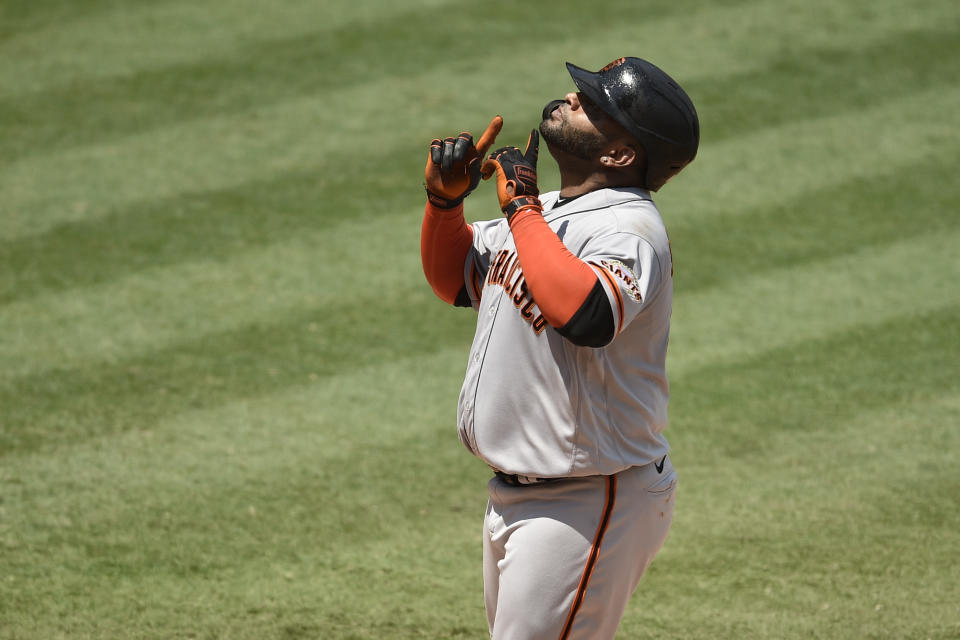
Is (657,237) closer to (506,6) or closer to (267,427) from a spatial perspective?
(267,427)

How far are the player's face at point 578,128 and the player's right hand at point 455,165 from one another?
0.16m

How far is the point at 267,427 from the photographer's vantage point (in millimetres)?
5559

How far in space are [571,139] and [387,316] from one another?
353 centimetres

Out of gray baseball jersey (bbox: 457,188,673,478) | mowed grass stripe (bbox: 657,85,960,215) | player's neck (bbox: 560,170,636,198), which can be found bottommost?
mowed grass stripe (bbox: 657,85,960,215)

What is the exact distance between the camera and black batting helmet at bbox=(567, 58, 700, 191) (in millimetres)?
2971

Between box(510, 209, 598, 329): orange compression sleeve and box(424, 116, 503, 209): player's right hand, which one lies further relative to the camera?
box(424, 116, 503, 209): player's right hand

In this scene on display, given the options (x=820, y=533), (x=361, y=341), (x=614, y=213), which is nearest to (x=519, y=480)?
(x=614, y=213)

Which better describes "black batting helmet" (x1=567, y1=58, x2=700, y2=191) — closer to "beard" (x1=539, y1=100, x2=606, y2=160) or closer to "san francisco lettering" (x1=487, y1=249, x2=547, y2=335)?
"beard" (x1=539, y1=100, x2=606, y2=160)

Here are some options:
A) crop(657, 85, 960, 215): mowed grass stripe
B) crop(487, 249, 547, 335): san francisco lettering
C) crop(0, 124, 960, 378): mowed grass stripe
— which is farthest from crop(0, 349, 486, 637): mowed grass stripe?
crop(657, 85, 960, 215): mowed grass stripe

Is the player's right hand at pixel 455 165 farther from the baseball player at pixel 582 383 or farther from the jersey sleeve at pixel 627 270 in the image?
the jersey sleeve at pixel 627 270

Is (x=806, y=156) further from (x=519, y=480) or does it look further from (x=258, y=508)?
(x=519, y=480)

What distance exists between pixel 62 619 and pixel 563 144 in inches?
107

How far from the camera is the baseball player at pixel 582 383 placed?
2.90m

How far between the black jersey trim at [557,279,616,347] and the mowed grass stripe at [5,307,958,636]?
7.40ft
